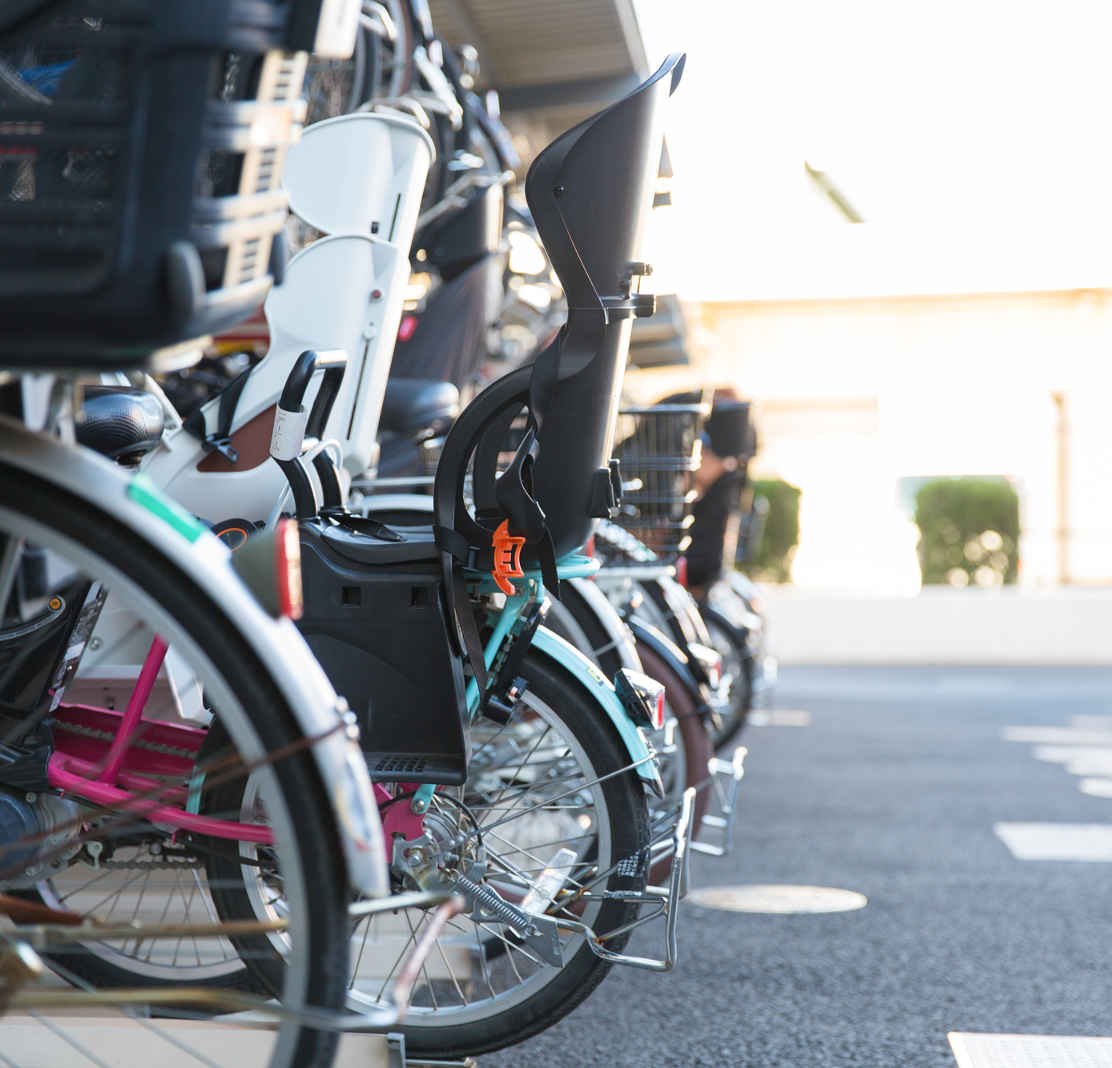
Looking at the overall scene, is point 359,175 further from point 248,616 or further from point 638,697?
point 248,616

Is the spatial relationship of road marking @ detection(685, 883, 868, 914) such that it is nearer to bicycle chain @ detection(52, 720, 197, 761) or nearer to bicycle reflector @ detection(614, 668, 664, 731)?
bicycle reflector @ detection(614, 668, 664, 731)

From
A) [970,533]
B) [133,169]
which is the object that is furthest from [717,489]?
[970,533]

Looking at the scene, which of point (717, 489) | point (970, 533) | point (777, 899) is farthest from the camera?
point (970, 533)

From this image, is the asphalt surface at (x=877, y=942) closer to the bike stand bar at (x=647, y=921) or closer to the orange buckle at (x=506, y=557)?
the bike stand bar at (x=647, y=921)

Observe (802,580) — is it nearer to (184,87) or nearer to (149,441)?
(149,441)

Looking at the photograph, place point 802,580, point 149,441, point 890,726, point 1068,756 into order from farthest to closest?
point 802,580 → point 890,726 → point 1068,756 → point 149,441

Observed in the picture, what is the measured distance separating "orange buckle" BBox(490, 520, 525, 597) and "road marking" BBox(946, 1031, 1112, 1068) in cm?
116

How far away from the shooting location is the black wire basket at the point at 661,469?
3738mm

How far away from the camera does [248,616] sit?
1270mm

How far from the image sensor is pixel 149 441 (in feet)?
8.18

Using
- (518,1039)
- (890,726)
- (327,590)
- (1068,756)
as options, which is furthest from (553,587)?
(890,726)

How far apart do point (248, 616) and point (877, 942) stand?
2.40 m

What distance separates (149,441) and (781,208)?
41.8 feet

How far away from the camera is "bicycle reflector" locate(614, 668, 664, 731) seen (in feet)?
7.22
